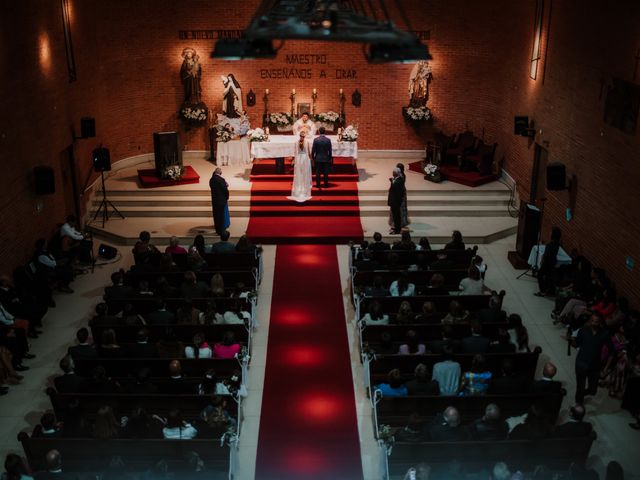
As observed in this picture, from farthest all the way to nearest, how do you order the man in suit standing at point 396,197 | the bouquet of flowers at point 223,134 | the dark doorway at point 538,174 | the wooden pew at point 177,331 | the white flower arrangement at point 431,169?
1. the bouquet of flowers at point 223,134
2. the white flower arrangement at point 431,169
3. the dark doorway at point 538,174
4. the man in suit standing at point 396,197
5. the wooden pew at point 177,331

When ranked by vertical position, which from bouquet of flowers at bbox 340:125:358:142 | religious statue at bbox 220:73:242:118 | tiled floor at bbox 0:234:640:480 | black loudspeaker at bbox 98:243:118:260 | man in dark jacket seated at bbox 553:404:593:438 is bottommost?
tiled floor at bbox 0:234:640:480

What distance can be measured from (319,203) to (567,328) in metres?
7.34

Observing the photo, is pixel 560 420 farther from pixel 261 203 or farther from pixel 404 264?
pixel 261 203

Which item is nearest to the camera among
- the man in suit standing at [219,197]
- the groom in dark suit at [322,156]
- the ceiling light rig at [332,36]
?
the ceiling light rig at [332,36]

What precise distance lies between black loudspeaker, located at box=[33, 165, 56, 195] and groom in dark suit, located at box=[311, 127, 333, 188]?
6214mm

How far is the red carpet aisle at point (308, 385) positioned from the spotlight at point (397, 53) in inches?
196

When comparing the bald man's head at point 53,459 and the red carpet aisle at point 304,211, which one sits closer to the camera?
the bald man's head at point 53,459

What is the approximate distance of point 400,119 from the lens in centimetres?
2211

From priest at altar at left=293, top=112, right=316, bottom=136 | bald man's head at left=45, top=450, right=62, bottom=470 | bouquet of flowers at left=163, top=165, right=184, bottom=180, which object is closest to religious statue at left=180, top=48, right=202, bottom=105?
bouquet of flowers at left=163, top=165, right=184, bottom=180

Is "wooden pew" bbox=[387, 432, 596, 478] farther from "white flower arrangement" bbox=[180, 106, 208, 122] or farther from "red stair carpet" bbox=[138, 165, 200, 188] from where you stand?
"white flower arrangement" bbox=[180, 106, 208, 122]

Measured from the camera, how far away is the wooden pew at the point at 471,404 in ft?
31.6

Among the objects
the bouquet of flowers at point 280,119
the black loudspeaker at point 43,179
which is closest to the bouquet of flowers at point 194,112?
the bouquet of flowers at point 280,119

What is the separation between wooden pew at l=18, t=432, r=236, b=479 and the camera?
8.62 metres

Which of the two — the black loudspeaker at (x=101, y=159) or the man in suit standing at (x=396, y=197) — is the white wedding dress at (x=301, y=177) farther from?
the black loudspeaker at (x=101, y=159)
